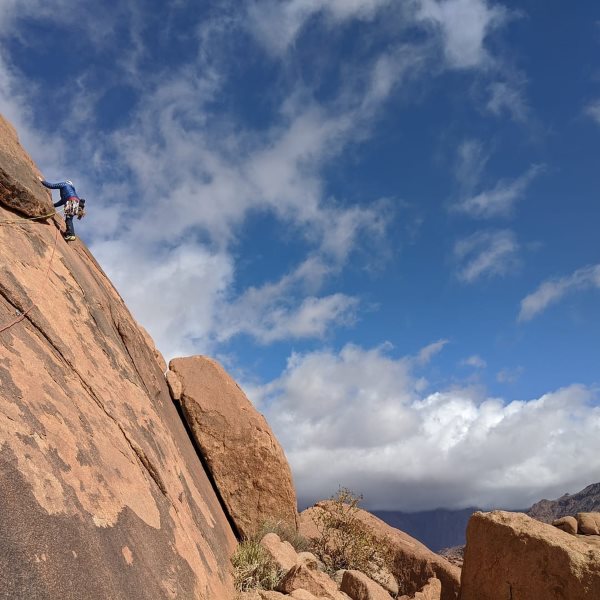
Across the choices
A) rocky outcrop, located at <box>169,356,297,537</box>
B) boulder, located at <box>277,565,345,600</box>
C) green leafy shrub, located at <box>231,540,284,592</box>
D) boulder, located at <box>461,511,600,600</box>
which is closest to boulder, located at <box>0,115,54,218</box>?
rocky outcrop, located at <box>169,356,297,537</box>

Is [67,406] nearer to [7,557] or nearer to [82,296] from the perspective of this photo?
[7,557]

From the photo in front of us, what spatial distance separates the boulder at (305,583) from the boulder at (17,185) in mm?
8498

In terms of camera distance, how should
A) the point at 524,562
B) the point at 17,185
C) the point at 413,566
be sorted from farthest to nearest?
the point at 413,566
the point at 524,562
the point at 17,185

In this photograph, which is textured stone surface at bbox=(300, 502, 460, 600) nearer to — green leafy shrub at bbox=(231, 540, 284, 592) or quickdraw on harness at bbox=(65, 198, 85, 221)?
green leafy shrub at bbox=(231, 540, 284, 592)

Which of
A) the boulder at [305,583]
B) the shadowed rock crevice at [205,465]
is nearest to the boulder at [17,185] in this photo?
the shadowed rock crevice at [205,465]

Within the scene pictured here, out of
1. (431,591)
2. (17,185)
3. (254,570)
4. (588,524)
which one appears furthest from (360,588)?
(588,524)

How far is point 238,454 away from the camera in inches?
597

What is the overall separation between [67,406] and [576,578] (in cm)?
1022

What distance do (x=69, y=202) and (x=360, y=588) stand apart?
11.3 meters

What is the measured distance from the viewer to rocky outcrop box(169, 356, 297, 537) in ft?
48.6

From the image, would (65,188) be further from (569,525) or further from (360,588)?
(569,525)

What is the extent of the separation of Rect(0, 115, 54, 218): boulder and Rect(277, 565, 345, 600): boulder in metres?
8.50

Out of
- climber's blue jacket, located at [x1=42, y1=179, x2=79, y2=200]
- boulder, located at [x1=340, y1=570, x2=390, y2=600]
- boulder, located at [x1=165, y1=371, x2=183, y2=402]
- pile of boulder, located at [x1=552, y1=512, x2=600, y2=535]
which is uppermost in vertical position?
climber's blue jacket, located at [x1=42, y1=179, x2=79, y2=200]

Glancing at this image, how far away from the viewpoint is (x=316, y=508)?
69.5ft
